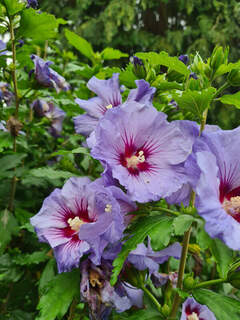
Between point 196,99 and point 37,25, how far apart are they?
70 cm

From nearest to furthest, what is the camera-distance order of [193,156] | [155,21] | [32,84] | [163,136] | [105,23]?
1. [193,156]
2. [163,136]
3. [32,84]
4. [105,23]
5. [155,21]

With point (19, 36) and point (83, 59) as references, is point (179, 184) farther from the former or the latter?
point (83, 59)

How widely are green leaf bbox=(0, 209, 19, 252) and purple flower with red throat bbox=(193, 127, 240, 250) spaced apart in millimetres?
878

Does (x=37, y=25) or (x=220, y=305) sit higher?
(x=37, y=25)

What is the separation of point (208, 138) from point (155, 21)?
5.03m

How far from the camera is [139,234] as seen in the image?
74 centimetres

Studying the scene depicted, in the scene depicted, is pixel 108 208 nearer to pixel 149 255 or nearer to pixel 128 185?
pixel 128 185

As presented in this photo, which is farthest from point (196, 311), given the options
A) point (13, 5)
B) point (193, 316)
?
point (13, 5)

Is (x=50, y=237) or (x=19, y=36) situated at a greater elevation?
(x=19, y=36)

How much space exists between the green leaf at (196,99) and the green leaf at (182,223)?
0.80ft

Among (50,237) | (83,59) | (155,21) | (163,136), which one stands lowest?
(83,59)

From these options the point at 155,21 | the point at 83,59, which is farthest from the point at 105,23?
the point at 155,21

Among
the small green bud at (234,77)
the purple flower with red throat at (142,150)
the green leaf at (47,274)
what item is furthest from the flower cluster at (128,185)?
the green leaf at (47,274)

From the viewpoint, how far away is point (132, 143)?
88cm
